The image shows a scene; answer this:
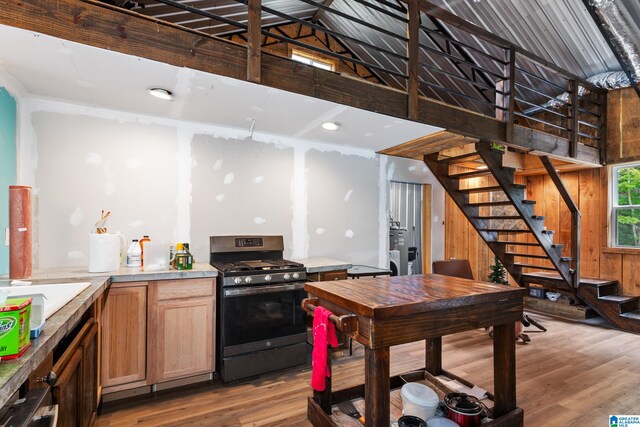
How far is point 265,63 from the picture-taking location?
2283 millimetres

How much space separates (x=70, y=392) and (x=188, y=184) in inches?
80.1

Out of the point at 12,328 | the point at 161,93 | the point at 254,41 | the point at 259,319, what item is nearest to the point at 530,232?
the point at 259,319

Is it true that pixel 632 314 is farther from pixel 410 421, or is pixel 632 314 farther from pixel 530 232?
pixel 410 421

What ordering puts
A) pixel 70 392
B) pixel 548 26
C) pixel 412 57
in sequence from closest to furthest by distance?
pixel 70 392, pixel 412 57, pixel 548 26

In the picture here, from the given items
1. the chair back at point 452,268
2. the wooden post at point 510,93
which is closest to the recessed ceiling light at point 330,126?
the wooden post at point 510,93

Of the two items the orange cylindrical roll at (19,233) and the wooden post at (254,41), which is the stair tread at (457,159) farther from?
the orange cylindrical roll at (19,233)

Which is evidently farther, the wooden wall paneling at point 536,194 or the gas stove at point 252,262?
the wooden wall paneling at point 536,194

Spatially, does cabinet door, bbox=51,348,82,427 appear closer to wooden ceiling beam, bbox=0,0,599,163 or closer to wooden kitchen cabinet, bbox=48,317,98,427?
wooden kitchen cabinet, bbox=48,317,98,427

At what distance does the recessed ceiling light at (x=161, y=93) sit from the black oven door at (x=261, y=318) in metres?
1.61

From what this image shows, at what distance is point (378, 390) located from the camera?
1.30m

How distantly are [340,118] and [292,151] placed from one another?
95cm

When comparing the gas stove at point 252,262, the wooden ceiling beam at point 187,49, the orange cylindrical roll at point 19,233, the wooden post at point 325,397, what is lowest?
the wooden post at point 325,397

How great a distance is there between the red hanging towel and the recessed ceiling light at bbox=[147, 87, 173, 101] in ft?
6.65

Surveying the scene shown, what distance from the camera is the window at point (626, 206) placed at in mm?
4547
